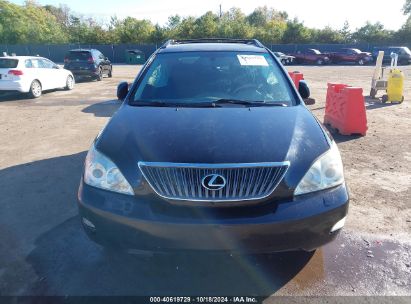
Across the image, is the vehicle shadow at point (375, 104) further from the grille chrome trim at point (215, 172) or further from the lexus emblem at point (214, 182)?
the lexus emblem at point (214, 182)

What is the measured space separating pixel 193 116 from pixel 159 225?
116 cm

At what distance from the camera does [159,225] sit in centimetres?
225

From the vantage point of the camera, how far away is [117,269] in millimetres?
2916

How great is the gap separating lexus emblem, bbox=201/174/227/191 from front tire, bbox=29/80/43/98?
1227 centimetres

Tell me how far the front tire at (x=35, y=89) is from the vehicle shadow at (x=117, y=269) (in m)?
10.3

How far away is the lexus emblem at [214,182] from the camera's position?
2273mm

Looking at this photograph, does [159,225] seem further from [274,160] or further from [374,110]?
[374,110]

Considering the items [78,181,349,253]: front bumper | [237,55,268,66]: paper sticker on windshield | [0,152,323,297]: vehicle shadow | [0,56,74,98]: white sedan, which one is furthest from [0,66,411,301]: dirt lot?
[0,56,74,98]: white sedan

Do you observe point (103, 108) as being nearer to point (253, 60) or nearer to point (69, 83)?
point (69, 83)

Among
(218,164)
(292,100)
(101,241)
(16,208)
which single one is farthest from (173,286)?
(16,208)

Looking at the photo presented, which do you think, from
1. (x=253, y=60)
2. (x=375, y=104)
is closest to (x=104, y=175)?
(x=253, y=60)

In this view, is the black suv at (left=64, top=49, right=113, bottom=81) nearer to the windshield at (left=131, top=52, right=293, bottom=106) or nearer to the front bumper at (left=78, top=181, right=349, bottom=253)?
the windshield at (left=131, top=52, right=293, bottom=106)

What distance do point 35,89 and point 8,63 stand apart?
1.22 m

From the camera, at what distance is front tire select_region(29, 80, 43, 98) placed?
1258 cm
